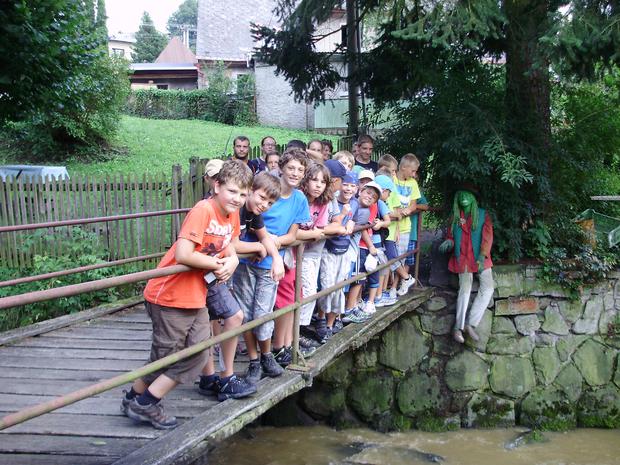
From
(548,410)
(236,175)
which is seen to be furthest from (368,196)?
(548,410)

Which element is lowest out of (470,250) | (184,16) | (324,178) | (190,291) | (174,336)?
(470,250)

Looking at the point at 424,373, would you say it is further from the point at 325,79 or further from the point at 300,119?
the point at 300,119

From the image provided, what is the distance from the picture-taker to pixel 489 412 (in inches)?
295

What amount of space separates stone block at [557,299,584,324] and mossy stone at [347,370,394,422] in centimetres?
222

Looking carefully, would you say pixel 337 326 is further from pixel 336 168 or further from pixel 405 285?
pixel 405 285

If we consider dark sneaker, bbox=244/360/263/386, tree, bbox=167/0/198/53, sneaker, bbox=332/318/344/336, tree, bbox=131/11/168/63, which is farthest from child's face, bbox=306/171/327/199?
tree, bbox=167/0/198/53

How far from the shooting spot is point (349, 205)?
5.33 meters

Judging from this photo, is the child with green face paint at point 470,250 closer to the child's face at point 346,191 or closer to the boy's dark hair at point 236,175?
the child's face at point 346,191

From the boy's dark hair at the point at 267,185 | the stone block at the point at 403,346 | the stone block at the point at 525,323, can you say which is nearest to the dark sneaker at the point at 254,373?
the boy's dark hair at the point at 267,185

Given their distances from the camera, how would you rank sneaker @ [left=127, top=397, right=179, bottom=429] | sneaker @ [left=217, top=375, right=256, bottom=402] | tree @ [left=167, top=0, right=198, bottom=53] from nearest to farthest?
1. sneaker @ [left=127, top=397, right=179, bottom=429]
2. sneaker @ [left=217, top=375, right=256, bottom=402]
3. tree @ [left=167, top=0, right=198, bottom=53]

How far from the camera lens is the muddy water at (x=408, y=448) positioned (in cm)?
673

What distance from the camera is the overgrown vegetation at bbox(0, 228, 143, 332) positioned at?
7.45 metres

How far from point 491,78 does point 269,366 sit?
Result: 5.14 m

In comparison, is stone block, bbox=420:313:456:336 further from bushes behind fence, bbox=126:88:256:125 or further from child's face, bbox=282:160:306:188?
bushes behind fence, bbox=126:88:256:125
